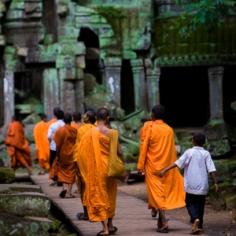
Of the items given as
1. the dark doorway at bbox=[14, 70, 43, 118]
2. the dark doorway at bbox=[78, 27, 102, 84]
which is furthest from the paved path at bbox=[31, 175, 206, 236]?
the dark doorway at bbox=[78, 27, 102, 84]

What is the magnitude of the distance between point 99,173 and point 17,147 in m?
10.8

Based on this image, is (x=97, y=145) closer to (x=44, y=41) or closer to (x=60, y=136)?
(x=60, y=136)

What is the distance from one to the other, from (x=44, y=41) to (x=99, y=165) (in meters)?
15.4

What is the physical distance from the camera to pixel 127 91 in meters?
25.6

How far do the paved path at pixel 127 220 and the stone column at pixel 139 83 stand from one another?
1062 cm

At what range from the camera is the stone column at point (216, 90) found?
22688mm

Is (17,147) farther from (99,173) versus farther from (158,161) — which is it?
(99,173)

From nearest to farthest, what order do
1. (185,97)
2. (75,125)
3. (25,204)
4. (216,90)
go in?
(25,204) < (75,125) < (216,90) < (185,97)

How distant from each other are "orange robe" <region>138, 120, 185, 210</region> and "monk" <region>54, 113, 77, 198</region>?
11.9 ft

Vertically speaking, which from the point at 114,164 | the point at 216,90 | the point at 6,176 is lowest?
the point at 6,176

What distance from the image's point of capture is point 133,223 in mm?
9969

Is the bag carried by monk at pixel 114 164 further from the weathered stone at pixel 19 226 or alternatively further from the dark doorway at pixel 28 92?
the dark doorway at pixel 28 92

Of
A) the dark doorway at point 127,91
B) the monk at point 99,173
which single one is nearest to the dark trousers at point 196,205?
the monk at point 99,173

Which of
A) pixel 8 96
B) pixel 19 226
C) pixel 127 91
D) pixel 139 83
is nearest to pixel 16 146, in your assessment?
pixel 8 96
